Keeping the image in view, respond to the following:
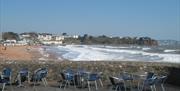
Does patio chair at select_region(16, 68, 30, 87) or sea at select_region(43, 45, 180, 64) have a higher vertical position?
patio chair at select_region(16, 68, 30, 87)

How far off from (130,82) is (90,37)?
163 meters

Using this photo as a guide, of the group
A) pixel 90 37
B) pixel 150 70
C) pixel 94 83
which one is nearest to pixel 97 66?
pixel 94 83

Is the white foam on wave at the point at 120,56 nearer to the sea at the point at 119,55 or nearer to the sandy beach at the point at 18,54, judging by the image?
the sea at the point at 119,55

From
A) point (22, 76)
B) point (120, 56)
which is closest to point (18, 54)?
point (120, 56)

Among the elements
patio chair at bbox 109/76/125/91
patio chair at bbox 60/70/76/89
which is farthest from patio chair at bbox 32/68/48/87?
patio chair at bbox 109/76/125/91

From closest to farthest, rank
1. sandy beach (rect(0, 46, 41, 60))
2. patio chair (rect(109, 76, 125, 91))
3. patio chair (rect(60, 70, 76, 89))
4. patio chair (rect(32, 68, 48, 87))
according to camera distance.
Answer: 1. patio chair (rect(109, 76, 125, 91))
2. patio chair (rect(60, 70, 76, 89))
3. patio chair (rect(32, 68, 48, 87))
4. sandy beach (rect(0, 46, 41, 60))

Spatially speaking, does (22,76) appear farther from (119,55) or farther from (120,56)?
(119,55)

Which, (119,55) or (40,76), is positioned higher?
(40,76)

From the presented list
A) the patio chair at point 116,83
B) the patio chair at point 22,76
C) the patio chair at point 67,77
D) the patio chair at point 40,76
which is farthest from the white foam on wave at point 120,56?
the patio chair at point 116,83

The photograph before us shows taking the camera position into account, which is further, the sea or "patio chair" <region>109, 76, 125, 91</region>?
the sea

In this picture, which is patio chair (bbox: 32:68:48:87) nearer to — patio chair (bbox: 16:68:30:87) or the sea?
patio chair (bbox: 16:68:30:87)

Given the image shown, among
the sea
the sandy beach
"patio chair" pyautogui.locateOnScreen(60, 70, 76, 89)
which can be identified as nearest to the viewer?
"patio chair" pyautogui.locateOnScreen(60, 70, 76, 89)

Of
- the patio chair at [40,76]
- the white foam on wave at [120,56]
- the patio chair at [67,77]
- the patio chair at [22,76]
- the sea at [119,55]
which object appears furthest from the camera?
the white foam on wave at [120,56]

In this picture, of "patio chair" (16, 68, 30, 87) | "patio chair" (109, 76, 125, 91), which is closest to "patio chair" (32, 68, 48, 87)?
"patio chair" (16, 68, 30, 87)
